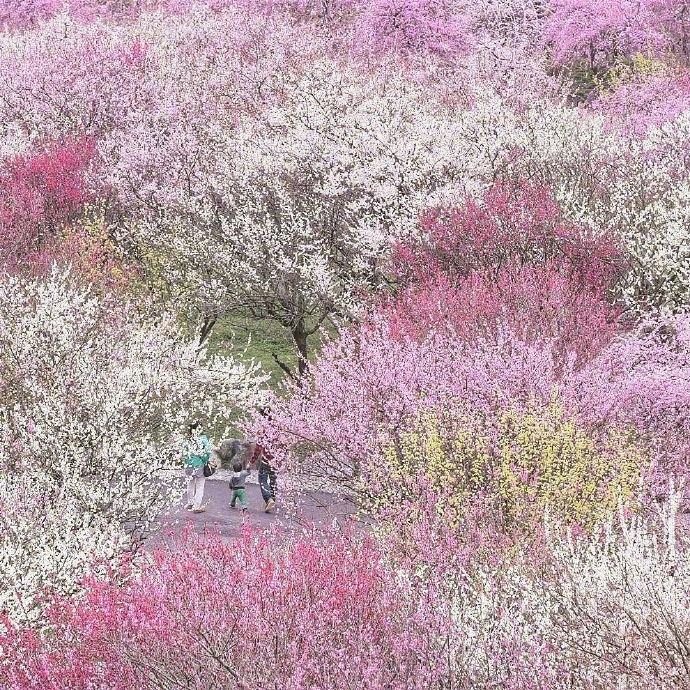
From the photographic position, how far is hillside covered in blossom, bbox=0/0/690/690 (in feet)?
37.5

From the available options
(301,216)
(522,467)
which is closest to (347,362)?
(522,467)

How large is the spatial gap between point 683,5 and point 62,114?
32267 millimetres

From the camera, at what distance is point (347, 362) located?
21891 millimetres

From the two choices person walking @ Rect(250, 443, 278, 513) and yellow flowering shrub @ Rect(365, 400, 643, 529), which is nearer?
yellow flowering shrub @ Rect(365, 400, 643, 529)

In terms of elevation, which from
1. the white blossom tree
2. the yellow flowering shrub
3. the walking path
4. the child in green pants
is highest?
the white blossom tree

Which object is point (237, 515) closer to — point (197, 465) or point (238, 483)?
point (238, 483)

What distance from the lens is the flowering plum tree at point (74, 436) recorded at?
15391mm

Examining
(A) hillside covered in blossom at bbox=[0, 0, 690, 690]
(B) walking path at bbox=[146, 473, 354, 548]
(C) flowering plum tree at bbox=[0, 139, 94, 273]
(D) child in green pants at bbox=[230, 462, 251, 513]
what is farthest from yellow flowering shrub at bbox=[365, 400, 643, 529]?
(C) flowering plum tree at bbox=[0, 139, 94, 273]

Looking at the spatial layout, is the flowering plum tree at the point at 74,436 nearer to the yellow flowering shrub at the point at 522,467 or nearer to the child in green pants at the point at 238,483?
the child in green pants at the point at 238,483

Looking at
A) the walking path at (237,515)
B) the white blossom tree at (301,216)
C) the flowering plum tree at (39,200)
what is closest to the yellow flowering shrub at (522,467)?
the walking path at (237,515)

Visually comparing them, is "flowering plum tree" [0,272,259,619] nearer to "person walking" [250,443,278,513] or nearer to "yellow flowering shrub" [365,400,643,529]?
"person walking" [250,443,278,513]

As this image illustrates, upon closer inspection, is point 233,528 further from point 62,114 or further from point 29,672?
point 62,114

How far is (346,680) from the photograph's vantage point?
35.1 ft

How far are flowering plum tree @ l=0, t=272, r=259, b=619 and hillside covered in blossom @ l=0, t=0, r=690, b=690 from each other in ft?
0.26
